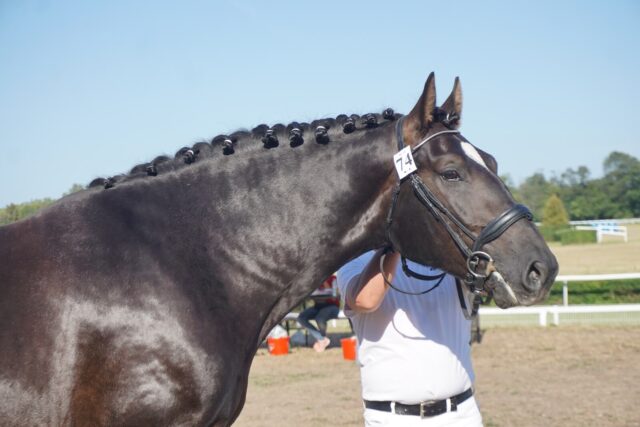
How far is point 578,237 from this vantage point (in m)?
48.4

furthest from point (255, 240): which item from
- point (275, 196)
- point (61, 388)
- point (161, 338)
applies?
point (61, 388)

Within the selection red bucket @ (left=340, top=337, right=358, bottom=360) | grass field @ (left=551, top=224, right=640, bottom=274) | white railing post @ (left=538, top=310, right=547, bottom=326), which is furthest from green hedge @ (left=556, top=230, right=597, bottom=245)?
red bucket @ (left=340, top=337, right=358, bottom=360)

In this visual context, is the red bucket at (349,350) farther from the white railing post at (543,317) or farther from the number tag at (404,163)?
the number tag at (404,163)

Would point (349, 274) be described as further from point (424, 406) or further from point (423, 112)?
point (423, 112)

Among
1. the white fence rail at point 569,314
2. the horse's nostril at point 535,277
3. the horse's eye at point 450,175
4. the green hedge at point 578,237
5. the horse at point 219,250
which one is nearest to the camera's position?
the horse at point 219,250

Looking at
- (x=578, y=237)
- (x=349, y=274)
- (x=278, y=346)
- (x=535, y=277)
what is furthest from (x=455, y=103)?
(x=578, y=237)

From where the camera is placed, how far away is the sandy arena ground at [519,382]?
8.26 metres

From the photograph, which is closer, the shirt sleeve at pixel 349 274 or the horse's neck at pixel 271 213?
the horse's neck at pixel 271 213

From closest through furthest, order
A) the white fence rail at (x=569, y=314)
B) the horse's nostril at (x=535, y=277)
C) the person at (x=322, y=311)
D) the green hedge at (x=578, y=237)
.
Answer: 1. the horse's nostril at (x=535, y=277)
2. the person at (x=322, y=311)
3. the white fence rail at (x=569, y=314)
4. the green hedge at (x=578, y=237)

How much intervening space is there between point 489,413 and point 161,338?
259 inches

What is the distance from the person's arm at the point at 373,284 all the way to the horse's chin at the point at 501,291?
2.18 ft

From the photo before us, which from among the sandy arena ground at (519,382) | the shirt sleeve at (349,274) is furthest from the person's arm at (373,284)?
the sandy arena ground at (519,382)

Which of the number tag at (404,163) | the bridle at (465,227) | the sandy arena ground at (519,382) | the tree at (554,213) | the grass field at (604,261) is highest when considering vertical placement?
the tree at (554,213)

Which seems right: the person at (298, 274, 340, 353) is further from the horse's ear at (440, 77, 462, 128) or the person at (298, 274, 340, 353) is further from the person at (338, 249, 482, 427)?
the horse's ear at (440, 77, 462, 128)
